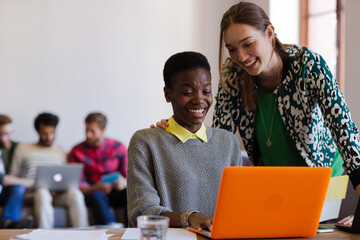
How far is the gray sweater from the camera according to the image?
1342 millimetres

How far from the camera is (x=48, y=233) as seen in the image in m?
1.14

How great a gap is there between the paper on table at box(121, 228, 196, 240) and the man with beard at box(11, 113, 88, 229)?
288cm

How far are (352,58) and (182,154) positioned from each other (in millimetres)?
2306

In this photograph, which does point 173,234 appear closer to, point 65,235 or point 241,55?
point 65,235

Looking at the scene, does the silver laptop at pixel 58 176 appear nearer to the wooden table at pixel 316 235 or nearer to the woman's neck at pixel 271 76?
the woman's neck at pixel 271 76

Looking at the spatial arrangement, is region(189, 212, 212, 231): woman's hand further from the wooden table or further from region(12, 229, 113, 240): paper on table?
region(12, 229, 113, 240): paper on table

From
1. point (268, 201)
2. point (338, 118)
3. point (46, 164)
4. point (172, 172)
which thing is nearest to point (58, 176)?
point (46, 164)

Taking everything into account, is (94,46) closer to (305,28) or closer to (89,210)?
(89,210)

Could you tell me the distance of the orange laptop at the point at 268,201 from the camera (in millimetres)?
1054

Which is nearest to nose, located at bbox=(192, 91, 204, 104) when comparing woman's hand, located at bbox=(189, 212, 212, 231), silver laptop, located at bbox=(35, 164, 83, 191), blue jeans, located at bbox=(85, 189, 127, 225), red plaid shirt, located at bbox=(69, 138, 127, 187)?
woman's hand, located at bbox=(189, 212, 212, 231)

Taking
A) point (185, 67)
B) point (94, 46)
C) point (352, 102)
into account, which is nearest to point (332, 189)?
point (185, 67)

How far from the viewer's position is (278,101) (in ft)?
5.52

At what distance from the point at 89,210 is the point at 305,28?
261 centimetres

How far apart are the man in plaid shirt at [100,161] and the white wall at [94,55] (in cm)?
49
